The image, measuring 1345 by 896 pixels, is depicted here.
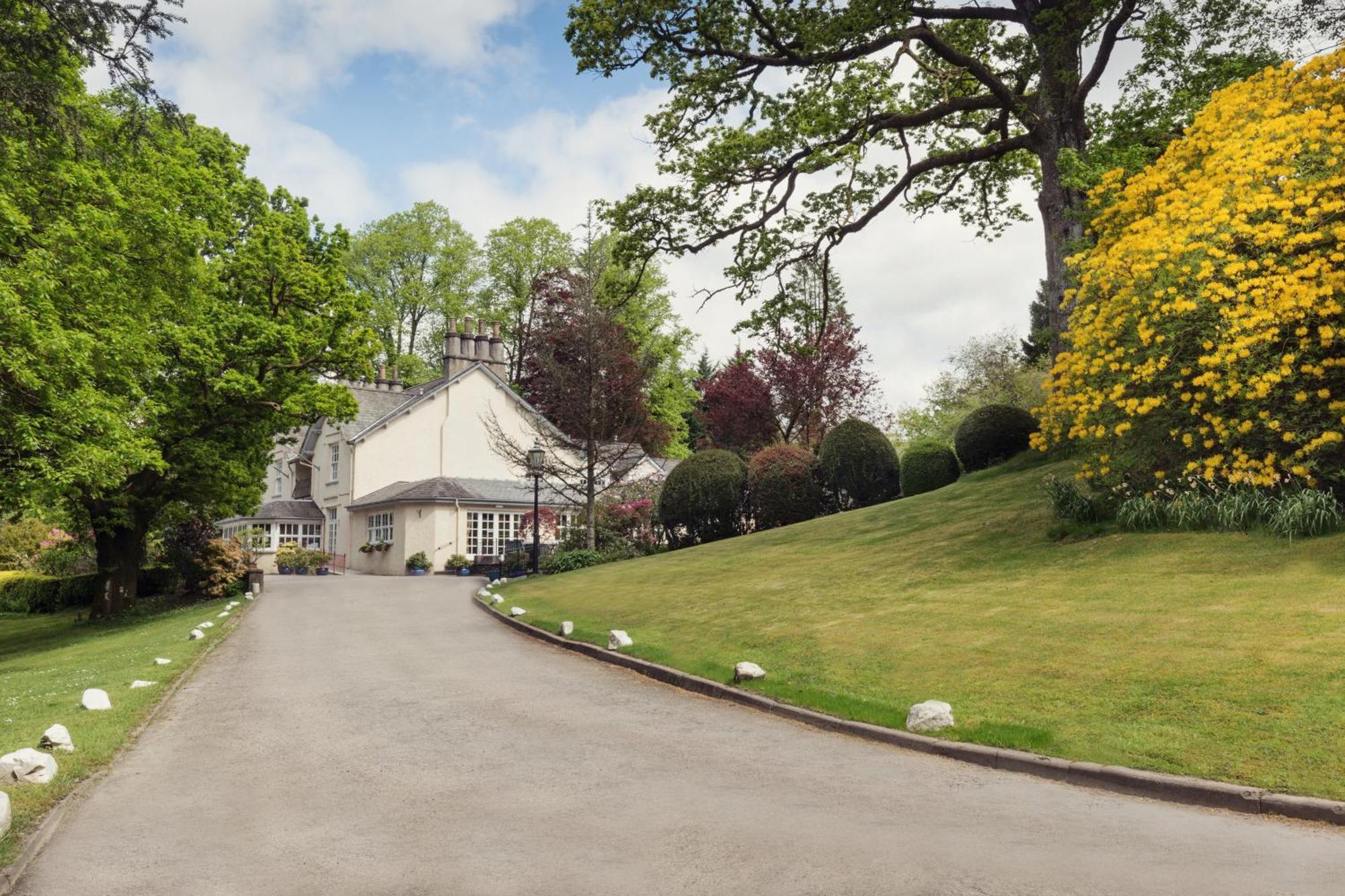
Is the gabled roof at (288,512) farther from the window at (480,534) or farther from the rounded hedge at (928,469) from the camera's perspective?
the rounded hedge at (928,469)

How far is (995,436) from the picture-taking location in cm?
2389

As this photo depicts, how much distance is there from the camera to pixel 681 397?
56.7 meters

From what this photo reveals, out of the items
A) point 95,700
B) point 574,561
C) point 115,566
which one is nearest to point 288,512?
point 115,566

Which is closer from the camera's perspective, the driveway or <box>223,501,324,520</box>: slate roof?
the driveway

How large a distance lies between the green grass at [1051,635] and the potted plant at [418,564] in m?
21.4

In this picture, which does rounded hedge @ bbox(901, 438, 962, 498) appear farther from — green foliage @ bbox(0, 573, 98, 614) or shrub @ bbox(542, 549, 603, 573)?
green foliage @ bbox(0, 573, 98, 614)

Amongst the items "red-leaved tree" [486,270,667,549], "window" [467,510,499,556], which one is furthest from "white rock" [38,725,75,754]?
"window" [467,510,499,556]

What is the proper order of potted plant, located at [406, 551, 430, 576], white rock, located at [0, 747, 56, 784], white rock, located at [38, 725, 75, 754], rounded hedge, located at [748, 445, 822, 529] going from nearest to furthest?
white rock, located at [0, 747, 56, 784] → white rock, located at [38, 725, 75, 754] → rounded hedge, located at [748, 445, 822, 529] → potted plant, located at [406, 551, 430, 576]

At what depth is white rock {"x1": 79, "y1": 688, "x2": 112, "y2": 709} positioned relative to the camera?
9.91 meters

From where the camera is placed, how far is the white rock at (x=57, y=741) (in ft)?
25.6

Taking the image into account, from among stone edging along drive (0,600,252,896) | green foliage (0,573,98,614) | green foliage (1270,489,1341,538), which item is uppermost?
green foliage (1270,489,1341,538)

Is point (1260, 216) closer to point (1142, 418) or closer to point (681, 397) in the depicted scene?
point (1142, 418)

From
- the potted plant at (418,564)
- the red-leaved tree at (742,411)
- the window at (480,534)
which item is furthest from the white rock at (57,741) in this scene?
the red-leaved tree at (742,411)

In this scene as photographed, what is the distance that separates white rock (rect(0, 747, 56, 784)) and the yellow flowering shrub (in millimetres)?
12933
